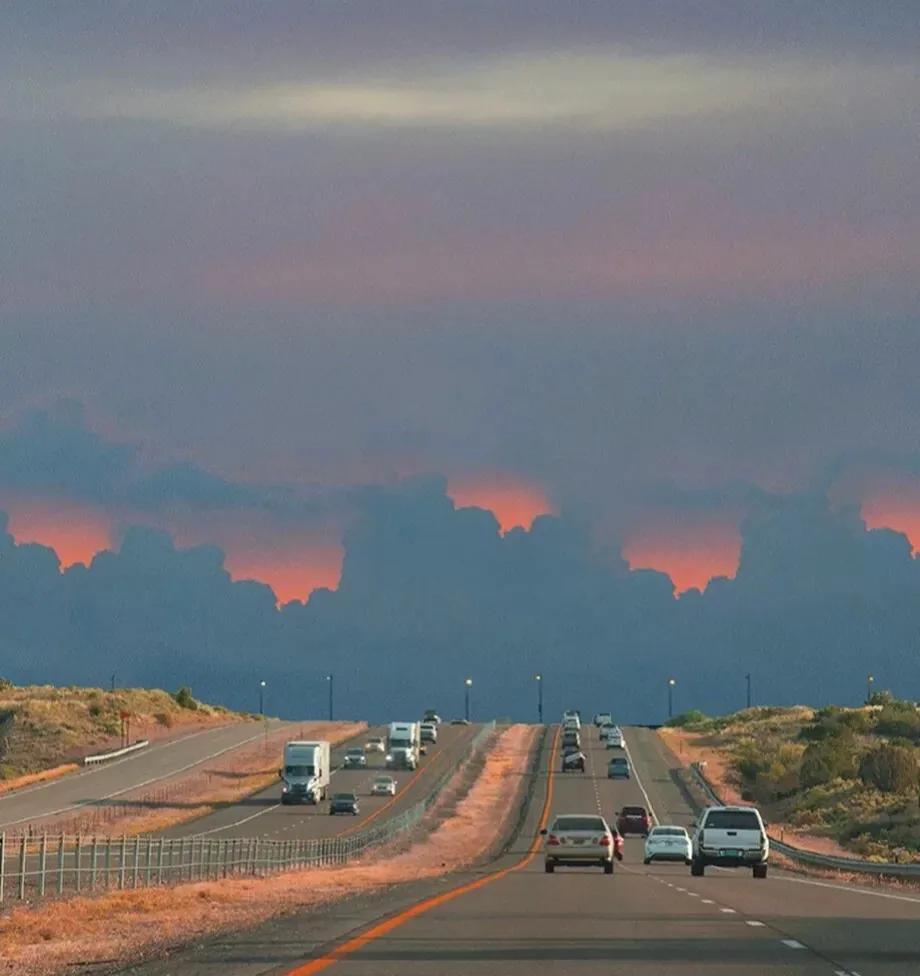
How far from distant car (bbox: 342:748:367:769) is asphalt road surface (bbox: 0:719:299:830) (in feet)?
35.0

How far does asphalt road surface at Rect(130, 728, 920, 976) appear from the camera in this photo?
67.9 ft

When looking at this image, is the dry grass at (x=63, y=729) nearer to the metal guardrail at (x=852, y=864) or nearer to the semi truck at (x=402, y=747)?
the semi truck at (x=402, y=747)

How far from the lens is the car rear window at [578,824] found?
57344mm

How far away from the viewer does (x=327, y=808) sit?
4589 inches

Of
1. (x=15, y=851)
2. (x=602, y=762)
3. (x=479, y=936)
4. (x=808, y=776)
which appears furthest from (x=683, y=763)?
(x=479, y=936)

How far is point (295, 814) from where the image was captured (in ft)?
359

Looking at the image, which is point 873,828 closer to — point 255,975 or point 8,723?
point 255,975

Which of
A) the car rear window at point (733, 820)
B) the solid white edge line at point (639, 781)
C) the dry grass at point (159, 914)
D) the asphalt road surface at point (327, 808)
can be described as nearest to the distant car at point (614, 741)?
the solid white edge line at point (639, 781)

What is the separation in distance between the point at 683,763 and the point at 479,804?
39764mm

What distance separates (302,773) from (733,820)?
6080 centimetres

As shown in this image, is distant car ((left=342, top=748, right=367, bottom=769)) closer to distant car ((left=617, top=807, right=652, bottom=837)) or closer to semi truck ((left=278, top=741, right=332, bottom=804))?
semi truck ((left=278, top=741, right=332, bottom=804))

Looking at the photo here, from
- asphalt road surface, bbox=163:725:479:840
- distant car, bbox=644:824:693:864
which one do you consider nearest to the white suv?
distant car, bbox=644:824:693:864

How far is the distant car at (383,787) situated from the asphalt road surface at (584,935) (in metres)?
83.2

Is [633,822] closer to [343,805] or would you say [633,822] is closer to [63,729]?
[343,805]
